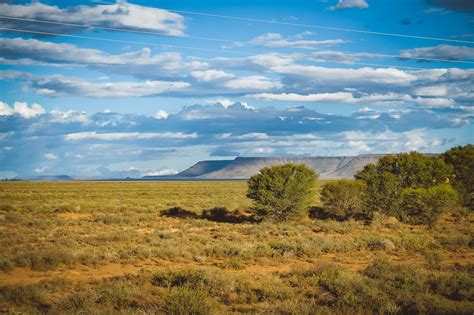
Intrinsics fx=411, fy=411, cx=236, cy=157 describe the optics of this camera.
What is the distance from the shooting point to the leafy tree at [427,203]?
2834cm

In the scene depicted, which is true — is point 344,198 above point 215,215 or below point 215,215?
above

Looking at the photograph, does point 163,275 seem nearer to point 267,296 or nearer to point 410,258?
point 267,296

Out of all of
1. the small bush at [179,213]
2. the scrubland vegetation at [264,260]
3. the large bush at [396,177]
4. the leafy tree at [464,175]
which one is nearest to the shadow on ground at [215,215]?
the small bush at [179,213]

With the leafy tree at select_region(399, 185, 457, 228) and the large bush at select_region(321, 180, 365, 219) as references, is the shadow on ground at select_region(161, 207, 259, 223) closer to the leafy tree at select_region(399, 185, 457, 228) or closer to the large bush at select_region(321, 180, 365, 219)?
the large bush at select_region(321, 180, 365, 219)

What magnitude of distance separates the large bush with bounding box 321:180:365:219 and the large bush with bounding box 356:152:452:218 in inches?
26.1

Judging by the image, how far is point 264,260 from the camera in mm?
16703

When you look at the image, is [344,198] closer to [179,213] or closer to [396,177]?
[396,177]

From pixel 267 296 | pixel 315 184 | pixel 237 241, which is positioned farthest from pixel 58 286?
pixel 315 184

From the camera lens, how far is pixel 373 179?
3178 centimetres

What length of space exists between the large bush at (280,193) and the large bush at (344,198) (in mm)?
2460

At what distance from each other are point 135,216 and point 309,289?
23354 millimetres

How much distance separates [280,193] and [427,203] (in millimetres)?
10240

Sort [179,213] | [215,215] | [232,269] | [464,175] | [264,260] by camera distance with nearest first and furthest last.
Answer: [232,269]
[264,260]
[215,215]
[464,175]
[179,213]

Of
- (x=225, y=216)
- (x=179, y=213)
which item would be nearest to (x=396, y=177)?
Answer: (x=225, y=216)
